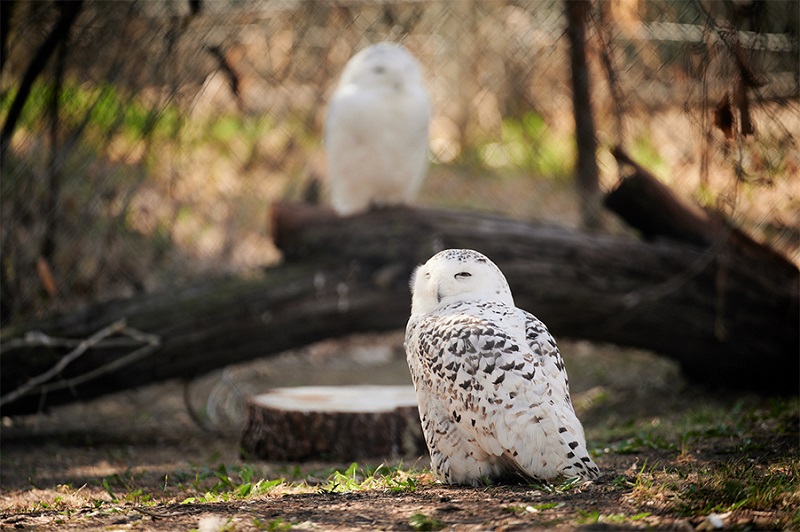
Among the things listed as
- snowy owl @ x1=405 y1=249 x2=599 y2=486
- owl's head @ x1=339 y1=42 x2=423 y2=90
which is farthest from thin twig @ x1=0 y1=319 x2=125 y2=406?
snowy owl @ x1=405 y1=249 x2=599 y2=486

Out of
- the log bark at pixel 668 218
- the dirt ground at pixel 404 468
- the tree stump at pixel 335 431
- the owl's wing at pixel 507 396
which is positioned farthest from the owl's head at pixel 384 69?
the owl's wing at pixel 507 396

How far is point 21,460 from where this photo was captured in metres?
4.32

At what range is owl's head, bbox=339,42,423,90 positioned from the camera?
5.00m

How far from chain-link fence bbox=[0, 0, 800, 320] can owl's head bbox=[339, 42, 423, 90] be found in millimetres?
868

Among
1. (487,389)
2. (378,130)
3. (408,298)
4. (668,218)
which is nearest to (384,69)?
(378,130)

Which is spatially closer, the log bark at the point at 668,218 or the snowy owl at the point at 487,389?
the snowy owl at the point at 487,389

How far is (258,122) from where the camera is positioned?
6875mm

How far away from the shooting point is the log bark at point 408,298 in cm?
478

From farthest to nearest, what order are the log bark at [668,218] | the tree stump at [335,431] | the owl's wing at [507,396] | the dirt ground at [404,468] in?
the log bark at [668,218]
the tree stump at [335,431]
the owl's wing at [507,396]
the dirt ground at [404,468]

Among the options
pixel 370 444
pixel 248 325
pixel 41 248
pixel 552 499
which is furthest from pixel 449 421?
pixel 41 248

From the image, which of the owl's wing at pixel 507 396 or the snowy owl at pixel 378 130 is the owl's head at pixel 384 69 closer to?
the snowy owl at pixel 378 130

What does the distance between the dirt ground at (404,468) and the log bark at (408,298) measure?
407 mm

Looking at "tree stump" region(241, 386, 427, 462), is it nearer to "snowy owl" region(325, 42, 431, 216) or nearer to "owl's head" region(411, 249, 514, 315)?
"owl's head" region(411, 249, 514, 315)

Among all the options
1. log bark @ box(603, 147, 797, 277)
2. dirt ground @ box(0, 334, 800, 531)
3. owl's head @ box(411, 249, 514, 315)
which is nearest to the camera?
dirt ground @ box(0, 334, 800, 531)
